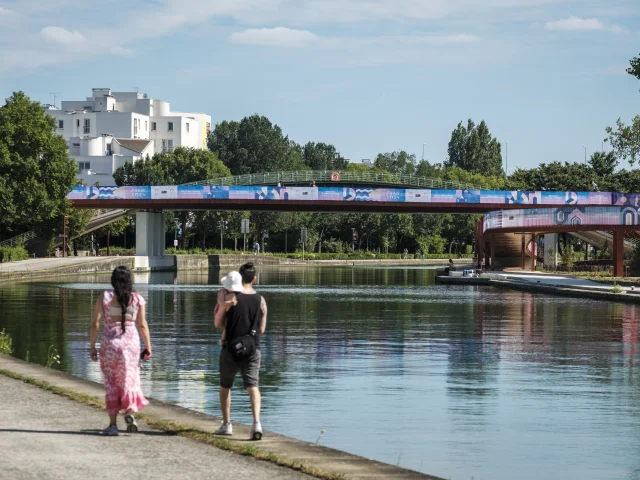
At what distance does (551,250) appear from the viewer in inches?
3430

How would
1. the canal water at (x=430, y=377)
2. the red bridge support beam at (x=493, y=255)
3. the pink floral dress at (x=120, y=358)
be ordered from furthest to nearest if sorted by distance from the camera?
the red bridge support beam at (x=493, y=255) < the canal water at (x=430, y=377) < the pink floral dress at (x=120, y=358)

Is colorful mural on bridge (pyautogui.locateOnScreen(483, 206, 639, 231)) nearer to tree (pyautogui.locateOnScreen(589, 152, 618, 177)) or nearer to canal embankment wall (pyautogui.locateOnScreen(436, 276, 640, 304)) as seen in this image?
canal embankment wall (pyautogui.locateOnScreen(436, 276, 640, 304))

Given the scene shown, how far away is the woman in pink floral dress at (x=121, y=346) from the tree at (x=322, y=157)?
169 metres

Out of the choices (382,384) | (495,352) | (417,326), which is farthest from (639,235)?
(382,384)

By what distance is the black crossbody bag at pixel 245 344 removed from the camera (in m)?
12.7

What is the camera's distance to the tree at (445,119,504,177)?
182250 mm

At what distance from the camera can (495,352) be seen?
26656 mm

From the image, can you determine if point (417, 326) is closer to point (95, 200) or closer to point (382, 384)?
point (382, 384)

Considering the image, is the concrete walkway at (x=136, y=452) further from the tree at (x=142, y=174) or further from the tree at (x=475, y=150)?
the tree at (x=475, y=150)

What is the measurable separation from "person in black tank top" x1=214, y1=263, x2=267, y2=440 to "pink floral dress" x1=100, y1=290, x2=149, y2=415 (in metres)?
0.91

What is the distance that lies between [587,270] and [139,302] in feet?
236

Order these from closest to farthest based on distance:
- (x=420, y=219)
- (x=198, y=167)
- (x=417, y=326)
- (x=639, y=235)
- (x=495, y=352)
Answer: (x=495, y=352) < (x=417, y=326) < (x=639, y=235) < (x=198, y=167) < (x=420, y=219)

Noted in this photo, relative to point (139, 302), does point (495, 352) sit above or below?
below

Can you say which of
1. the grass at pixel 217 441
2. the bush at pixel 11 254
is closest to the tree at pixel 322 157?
the bush at pixel 11 254
